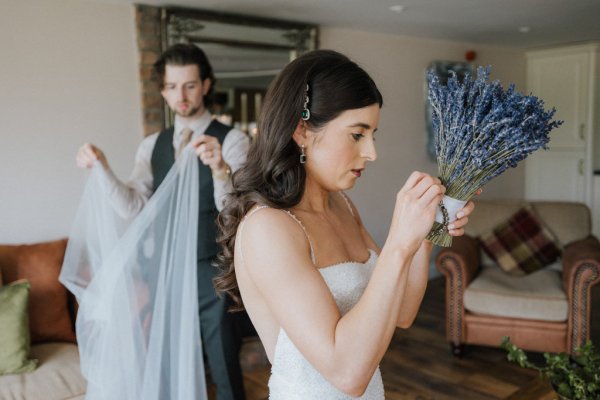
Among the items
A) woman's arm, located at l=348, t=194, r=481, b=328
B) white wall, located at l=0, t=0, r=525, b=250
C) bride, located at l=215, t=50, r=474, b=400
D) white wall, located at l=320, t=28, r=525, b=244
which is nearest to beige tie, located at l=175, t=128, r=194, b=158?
white wall, located at l=0, t=0, r=525, b=250

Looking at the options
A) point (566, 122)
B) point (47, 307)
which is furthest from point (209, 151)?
point (566, 122)

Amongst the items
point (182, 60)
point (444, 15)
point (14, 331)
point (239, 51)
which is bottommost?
point (14, 331)

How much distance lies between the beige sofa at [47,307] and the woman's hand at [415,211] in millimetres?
1956

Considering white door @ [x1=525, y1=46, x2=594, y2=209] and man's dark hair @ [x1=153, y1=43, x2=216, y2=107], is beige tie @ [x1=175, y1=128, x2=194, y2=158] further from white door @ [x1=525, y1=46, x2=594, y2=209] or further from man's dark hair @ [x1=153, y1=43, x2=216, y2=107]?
white door @ [x1=525, y1=46, x2=594, y2=209]

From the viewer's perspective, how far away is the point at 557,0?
3.88m

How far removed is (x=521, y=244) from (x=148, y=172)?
263 cm

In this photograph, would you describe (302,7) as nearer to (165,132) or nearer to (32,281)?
(165,132)

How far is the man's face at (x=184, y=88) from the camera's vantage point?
249cm

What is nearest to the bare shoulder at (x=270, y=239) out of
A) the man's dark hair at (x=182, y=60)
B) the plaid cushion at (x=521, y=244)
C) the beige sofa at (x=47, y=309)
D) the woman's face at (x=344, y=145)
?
the woman's face at (x=344, y=145)

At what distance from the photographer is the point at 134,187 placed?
2635mm

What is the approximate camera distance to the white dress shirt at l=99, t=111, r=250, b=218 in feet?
7.75

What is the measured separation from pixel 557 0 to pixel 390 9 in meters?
1.14

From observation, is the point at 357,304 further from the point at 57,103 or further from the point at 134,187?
the point at 57,103

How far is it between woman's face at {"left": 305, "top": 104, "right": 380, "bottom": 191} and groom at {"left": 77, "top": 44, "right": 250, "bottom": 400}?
1.11 meters
